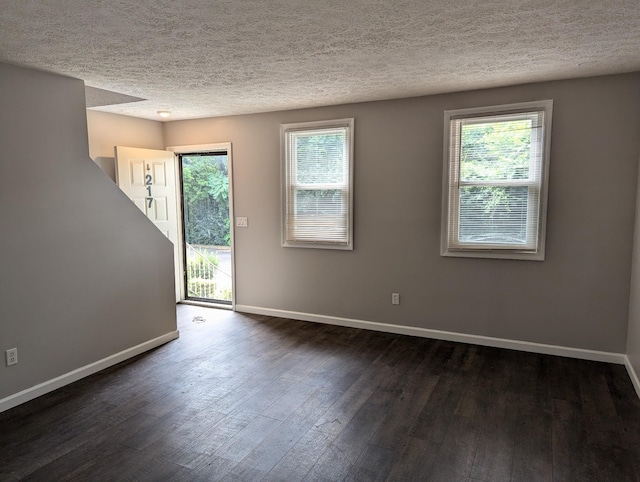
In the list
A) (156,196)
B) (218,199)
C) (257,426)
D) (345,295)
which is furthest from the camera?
(218,199)

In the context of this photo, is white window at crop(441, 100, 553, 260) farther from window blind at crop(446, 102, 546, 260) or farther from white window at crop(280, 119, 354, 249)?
white window at crop(280, 119, 354, 249)

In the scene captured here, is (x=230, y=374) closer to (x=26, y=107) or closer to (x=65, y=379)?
(x=65, y=379)

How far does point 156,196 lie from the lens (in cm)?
507

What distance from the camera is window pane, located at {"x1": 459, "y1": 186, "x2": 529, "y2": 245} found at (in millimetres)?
3684

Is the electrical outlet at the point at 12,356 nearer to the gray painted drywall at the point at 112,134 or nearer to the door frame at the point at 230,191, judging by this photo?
the gray painted drywall at the point at 112,134

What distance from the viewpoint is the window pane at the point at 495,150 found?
3621 mm

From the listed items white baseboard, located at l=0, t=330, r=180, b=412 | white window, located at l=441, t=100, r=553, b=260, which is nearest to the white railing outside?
white baseboard, located at l=0, t=330, r=180, b=412

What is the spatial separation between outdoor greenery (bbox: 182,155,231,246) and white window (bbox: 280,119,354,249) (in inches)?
40.9

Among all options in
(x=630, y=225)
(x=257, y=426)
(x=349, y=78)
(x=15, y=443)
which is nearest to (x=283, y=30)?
(x=349, y=78)

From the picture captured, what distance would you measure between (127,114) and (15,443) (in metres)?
3.57

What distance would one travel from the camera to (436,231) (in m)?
4.02

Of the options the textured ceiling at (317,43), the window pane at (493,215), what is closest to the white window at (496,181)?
the window pane at (493,215)

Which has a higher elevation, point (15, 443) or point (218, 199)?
point (218, 199)

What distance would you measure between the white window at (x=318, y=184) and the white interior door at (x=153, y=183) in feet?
4.82
